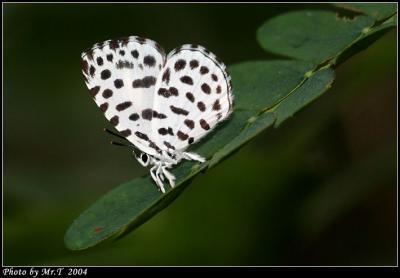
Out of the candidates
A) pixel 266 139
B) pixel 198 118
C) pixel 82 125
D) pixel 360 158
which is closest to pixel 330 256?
pixel 360 158

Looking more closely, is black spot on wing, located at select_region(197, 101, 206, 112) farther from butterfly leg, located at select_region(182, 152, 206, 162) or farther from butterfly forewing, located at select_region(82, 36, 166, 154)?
butterfly leg, located at select_region(182, 152, 206, 162)

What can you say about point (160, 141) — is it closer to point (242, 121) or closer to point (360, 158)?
point (242, 121)

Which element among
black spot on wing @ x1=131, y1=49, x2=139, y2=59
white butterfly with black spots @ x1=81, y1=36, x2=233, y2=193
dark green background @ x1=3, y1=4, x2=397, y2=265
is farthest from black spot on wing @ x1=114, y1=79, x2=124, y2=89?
dark green background @ x1=3, y1=4, x2=397, y2=265

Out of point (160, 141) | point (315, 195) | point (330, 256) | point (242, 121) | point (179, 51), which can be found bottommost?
point (330, 256)

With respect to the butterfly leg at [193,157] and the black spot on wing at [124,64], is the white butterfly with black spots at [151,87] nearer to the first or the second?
the black spot on wing at [124,64]

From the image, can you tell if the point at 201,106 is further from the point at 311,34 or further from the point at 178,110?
the point at 311,34

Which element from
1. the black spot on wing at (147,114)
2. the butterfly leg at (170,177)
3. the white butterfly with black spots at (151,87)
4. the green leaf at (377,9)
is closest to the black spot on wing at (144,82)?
the white butterfly with black spots at (151,87)
